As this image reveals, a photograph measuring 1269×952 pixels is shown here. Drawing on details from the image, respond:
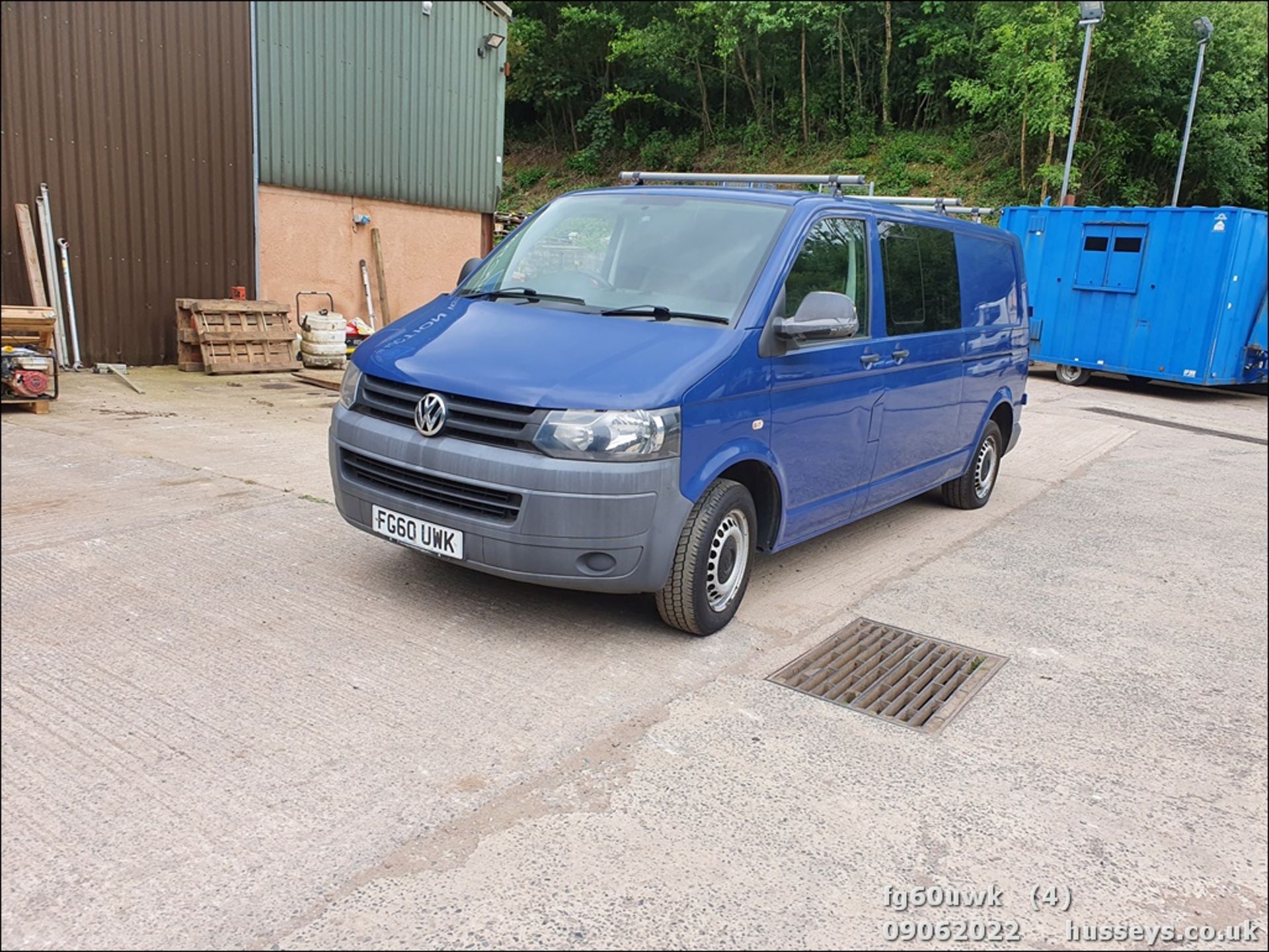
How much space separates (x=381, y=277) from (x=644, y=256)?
10318 millimetres

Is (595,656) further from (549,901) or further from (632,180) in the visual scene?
(632,180)

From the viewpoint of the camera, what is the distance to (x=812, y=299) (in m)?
4.54

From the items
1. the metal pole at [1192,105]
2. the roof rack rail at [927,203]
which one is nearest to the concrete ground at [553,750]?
the roof rack rail at [927,203]

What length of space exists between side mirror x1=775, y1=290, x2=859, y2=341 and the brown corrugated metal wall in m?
7.14

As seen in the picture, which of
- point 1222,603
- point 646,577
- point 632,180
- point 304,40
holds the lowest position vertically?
point 1222,603

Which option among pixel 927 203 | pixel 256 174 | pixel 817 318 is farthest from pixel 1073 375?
pixel 817 318

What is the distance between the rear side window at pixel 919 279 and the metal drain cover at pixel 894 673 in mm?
1798

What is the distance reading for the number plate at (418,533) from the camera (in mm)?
4109

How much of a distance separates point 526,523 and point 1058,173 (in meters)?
23.1

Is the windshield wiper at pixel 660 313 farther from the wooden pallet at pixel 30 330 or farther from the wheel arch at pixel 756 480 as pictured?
the wooden pallet at pixel 30 330

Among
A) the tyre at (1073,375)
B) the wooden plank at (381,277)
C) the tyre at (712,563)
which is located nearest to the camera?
the tyre at (712,563)

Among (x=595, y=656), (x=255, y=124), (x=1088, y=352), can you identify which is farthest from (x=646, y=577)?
(x=1088, y=352)

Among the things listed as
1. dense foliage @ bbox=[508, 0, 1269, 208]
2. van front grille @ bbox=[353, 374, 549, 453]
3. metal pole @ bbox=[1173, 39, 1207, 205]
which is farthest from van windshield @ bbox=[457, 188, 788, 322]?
dense foliage @ bbox=[508, 0, 1269, 208]

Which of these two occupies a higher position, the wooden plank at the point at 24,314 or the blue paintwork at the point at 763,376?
the blue paintwork at the point at 763,376
